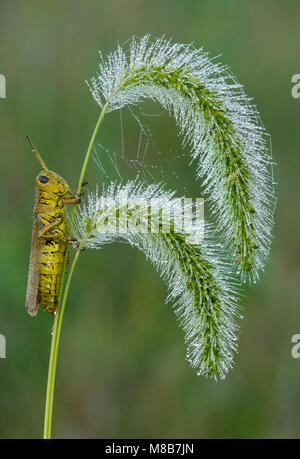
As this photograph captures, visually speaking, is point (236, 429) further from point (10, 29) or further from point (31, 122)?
point (10, 29)

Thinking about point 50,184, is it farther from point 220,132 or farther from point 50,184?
point 220,132

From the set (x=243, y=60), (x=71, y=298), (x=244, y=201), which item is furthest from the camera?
(x=243, y=60)

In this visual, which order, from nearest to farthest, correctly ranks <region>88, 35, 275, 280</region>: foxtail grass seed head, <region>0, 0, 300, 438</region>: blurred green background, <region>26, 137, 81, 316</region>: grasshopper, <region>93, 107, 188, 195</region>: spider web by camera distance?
<region>88, 35, 275, 280</region>: foxtail grass seed head
<region>26, 137, 81, 316</region>: grasshopper
<region>93, 107, 188, 195</region>: spider web
<region>0, 0, 300, 438</region>: blurred green background

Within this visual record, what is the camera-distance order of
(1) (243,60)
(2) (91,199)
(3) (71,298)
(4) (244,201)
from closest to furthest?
(4) (244,201) < (2) (91,199) < (3) (71,298) < (1) (243,60)

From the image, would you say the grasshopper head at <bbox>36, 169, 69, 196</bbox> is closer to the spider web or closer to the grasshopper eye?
the grasshopper eye

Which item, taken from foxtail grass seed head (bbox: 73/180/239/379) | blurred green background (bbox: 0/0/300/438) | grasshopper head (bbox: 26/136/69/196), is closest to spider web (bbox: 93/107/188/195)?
blurred green background (bbox: 0/0/300/438)

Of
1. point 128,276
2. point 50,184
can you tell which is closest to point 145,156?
point 128,276

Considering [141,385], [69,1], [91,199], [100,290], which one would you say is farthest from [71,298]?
[69,1]
